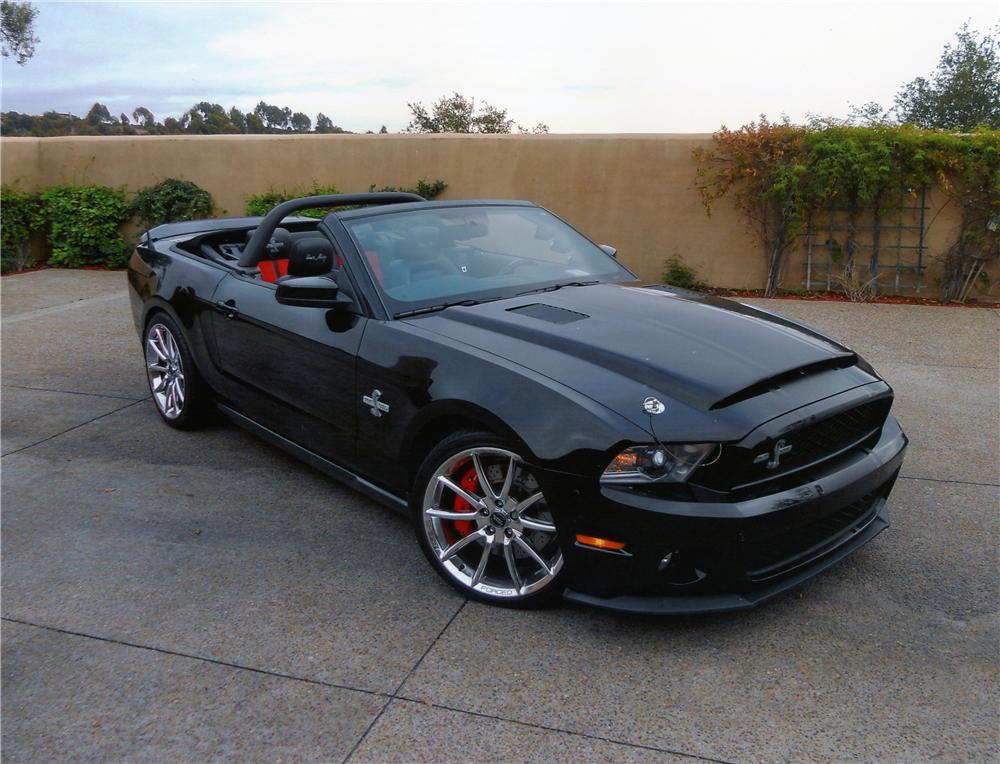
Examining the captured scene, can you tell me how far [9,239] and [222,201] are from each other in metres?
2.86

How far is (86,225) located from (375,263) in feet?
30.9

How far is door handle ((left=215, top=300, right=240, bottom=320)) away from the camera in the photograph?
→ 453 cm

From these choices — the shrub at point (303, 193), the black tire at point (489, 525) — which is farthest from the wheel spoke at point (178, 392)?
the shrub at point (303, 193)

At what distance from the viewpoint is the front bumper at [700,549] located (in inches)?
108

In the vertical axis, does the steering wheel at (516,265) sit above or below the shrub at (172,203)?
below

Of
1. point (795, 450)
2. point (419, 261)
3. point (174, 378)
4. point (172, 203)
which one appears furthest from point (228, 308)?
point (172, 203)

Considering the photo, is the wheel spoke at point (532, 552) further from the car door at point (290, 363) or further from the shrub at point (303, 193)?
the shrub at point (303, 193)

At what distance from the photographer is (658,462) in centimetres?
278

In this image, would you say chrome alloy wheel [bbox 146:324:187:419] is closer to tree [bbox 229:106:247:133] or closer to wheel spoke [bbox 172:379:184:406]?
wheel spoke [bbox 172:379:184:406]

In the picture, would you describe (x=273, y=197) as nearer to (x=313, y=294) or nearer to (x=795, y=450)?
(x=313, y=294)

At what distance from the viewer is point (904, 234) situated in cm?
927

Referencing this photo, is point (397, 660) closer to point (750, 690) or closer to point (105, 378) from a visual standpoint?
point (750, 690)

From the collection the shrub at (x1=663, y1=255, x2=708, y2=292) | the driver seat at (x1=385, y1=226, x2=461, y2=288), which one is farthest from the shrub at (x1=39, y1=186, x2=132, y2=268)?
the driver seat at (x1=385, y1=226, x2=461, y2=288)

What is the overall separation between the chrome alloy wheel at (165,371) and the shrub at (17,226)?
24.6ft
